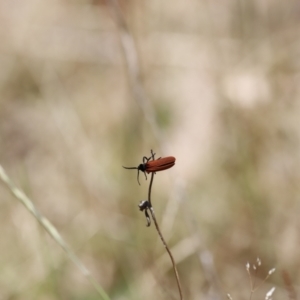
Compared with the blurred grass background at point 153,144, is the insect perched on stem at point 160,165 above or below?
below

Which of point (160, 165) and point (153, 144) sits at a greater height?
point (153, 144)

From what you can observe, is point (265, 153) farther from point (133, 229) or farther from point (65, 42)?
point (65, 42)

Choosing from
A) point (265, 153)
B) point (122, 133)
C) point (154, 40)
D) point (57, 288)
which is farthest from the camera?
point (154, 40)

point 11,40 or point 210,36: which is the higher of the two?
point 11,40

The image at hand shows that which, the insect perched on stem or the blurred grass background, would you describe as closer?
the insect perched on stem

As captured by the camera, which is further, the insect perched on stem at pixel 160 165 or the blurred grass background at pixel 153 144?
the blurred grass background at pixel 153 144

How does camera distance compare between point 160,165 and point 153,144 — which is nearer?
point 160,165

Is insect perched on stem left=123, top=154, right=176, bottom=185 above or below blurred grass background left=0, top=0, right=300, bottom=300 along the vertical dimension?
below

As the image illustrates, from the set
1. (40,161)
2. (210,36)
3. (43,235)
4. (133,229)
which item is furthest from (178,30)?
(43,235)
